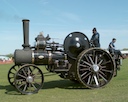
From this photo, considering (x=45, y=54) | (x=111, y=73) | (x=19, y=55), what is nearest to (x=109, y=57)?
(x=111, y=73)

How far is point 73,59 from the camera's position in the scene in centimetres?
940

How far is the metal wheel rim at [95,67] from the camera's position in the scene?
912 centimetres

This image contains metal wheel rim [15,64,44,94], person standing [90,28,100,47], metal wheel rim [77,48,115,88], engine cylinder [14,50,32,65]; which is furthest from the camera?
person standing [90,28,100,47]

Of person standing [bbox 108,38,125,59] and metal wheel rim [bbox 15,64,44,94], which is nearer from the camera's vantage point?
metal wheel rim [bbox 15,64,44,94]

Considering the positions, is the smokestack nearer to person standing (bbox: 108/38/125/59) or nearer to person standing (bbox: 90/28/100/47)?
person standing (bbox: 90/28/100/47)

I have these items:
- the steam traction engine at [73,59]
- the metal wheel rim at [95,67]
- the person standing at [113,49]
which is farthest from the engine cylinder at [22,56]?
the person standing at [113,49]

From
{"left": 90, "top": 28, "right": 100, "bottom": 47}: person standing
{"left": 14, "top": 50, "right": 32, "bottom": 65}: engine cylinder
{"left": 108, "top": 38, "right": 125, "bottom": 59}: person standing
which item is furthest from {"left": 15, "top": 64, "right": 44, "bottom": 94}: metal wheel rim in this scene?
{"left": 108, "top": 38, "right": 125, "bottom": 59}: person standing

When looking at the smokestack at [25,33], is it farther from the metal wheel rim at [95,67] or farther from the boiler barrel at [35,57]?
the metal wheel rim at [95,67]

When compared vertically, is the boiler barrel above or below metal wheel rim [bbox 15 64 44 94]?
above

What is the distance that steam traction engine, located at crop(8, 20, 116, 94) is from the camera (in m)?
8.90

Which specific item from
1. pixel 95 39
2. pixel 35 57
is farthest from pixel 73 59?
pixel 35 57

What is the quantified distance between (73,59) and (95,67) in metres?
0.92

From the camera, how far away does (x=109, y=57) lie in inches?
372

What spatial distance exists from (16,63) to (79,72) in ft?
8.07
